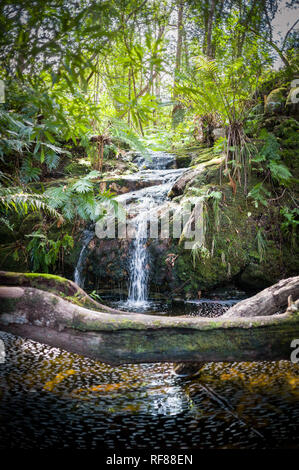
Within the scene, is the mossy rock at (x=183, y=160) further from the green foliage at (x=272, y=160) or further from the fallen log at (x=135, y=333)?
the fallen log at (x=135, y=333)

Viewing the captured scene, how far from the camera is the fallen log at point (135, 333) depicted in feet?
6.34

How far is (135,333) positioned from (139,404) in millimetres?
534

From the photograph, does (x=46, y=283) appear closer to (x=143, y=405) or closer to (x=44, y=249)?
(x=143, y=405)

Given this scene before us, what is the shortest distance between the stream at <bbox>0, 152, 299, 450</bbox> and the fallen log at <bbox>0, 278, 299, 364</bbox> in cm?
34

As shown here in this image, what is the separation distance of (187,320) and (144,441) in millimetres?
668

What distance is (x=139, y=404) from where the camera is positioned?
2129mm

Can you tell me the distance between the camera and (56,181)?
22.2 ft

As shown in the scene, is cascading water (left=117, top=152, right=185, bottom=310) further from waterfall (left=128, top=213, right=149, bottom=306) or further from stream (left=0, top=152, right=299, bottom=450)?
stream (left=0, top=152, right=299, bottom=450)

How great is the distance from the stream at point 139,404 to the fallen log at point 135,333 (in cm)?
34

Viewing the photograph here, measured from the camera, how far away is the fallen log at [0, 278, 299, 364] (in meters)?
1.93

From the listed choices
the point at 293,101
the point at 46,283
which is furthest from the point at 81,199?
the point at 293,101

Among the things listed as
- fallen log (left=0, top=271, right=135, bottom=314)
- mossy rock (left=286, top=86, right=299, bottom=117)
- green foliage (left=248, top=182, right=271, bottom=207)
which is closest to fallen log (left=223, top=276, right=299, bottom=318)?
fallen log (left=0, top=271, right=135, bottom=314)

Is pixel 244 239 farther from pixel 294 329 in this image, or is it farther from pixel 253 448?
pixel 253 448

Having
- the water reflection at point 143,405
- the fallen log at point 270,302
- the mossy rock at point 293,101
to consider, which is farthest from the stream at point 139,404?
the mossy rock at point 293,101
